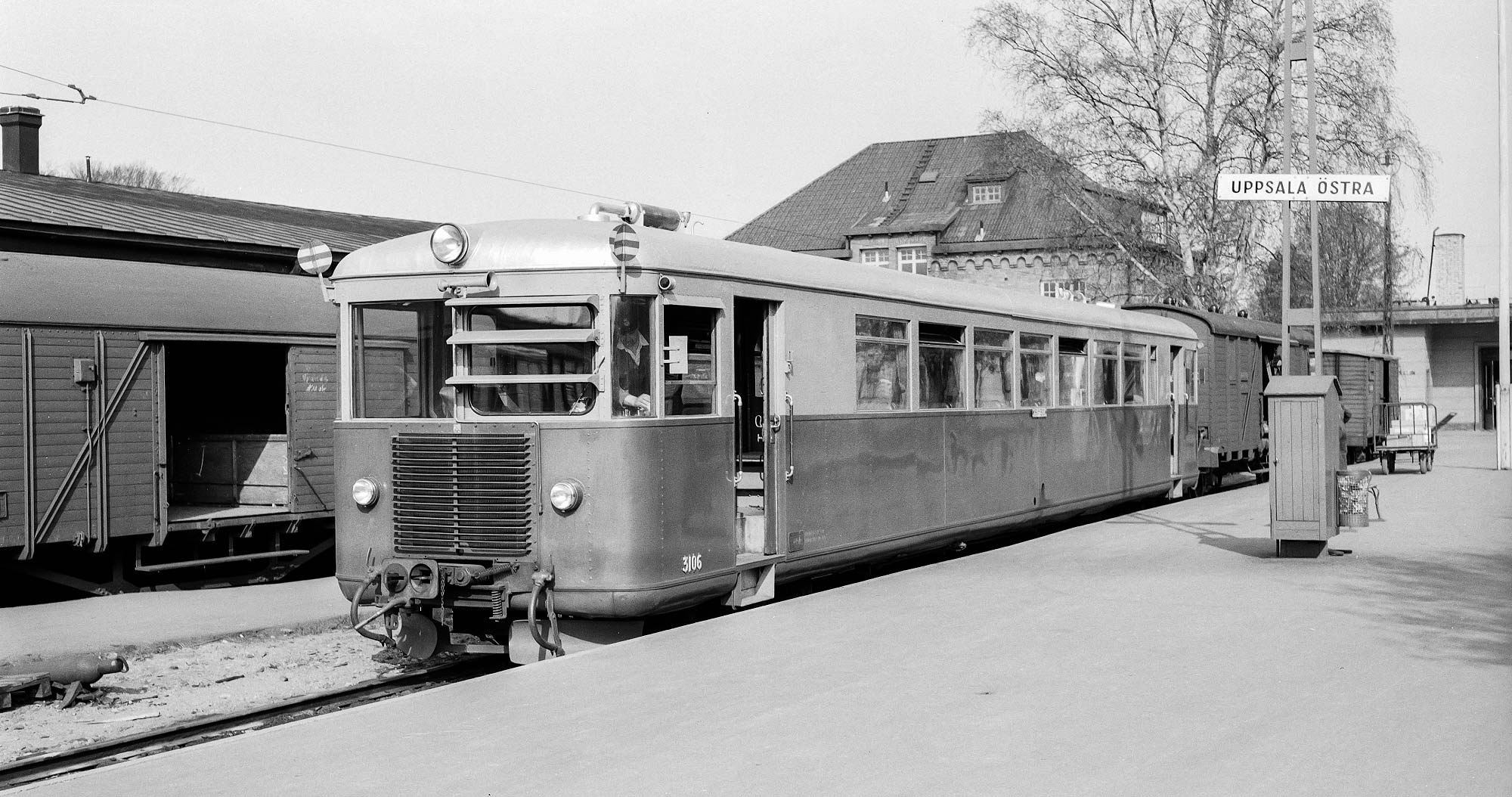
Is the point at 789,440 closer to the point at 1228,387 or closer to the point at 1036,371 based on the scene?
the point at 1036,371

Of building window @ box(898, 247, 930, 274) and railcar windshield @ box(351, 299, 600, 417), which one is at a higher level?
building window @ box(898, 247, 930, 274)

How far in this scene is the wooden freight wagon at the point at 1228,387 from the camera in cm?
2248

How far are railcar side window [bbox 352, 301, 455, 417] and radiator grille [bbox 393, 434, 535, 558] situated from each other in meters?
0.31

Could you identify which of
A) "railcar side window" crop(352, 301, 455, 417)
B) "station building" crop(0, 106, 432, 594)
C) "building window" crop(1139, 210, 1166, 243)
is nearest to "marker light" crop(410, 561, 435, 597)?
"railcar side window" crop(352, 301, 455, 417)

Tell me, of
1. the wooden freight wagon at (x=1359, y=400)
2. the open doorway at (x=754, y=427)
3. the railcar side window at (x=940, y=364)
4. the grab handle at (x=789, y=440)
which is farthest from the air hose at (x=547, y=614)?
the wooden freight wagon at (x=1359, y=400)

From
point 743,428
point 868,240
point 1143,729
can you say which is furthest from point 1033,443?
point 868,240

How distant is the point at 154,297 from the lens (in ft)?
44.4

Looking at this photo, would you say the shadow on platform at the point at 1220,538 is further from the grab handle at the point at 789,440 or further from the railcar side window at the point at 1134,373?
the grab handle at the point at 789,440

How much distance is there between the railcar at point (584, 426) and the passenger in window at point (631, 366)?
1 cm

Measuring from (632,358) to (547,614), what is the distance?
5.50ft

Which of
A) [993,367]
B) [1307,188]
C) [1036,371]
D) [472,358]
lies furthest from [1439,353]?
[472,358]

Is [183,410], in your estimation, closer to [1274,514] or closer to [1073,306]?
[1073,306]

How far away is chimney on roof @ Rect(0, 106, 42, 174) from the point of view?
70.3ft

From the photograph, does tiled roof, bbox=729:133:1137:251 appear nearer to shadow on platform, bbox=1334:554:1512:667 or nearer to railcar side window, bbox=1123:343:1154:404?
railcar side window, bbox=1123:343:1154:404
